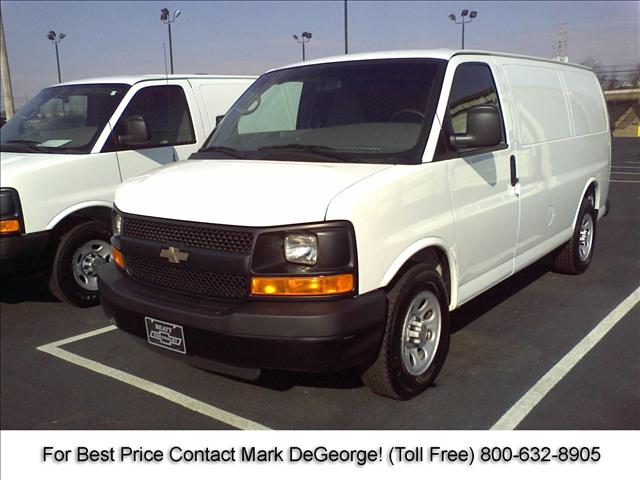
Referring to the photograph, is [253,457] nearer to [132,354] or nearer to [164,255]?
[164,255]

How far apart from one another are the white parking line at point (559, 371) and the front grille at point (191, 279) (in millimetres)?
1614

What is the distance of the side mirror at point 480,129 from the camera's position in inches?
146

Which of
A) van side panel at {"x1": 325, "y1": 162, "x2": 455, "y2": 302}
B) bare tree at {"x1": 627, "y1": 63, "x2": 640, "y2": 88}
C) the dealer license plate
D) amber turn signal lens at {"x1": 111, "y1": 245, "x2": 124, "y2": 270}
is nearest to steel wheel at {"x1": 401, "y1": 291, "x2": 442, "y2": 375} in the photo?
van side panel at {"x1": 325, "y1": 162, "x2": 455, "y2": 302}

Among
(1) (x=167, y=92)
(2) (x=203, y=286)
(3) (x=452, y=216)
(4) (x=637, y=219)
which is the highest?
(1) (x=167, y=92)

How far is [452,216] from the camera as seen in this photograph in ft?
12.3

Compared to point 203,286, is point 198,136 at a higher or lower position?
higher

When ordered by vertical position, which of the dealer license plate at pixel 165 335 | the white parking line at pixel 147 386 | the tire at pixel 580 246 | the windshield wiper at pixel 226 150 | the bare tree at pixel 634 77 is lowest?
the white parking line at pixel 147 386

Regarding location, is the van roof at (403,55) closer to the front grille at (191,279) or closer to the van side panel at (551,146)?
the van side panel at (551,146)

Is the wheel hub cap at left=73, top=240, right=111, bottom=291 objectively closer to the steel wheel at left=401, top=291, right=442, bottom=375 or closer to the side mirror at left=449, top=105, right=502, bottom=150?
the steel wheel at left=401, top=291, right=442, bottom=375

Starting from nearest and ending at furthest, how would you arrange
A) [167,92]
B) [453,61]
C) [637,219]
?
[453,61] → [167,92] → [637,219]

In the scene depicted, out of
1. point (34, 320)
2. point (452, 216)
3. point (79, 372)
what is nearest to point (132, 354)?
point (79, 372)

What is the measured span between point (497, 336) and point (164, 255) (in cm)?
266

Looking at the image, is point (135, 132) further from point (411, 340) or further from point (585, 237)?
point (585, 237)

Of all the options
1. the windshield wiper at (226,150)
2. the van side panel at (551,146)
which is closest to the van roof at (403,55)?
the van side panel at (551,146)
